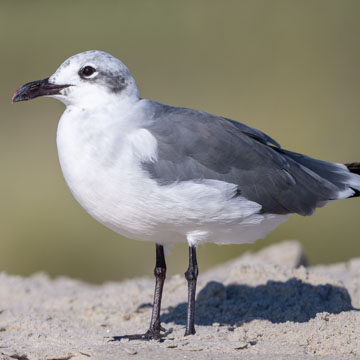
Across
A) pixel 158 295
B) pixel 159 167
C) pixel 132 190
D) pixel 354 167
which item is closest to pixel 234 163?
pixel 159 167

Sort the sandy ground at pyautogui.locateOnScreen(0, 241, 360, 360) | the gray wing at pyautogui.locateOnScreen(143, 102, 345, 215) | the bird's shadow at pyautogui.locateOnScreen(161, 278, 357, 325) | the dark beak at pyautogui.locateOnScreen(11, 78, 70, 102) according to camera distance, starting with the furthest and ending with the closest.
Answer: the bird's shadow at pyautogui.locateOnScreen(161, 278, 357, 325), the dark beak at pyautogui.locateOnScreen(11, 78, 70, 102), the gray wing at pyautogui.locateOnScreen(143, 102, 345, 215), the sandy ground at pyautogui.locateOnScreen(0, 241, 360, 360)

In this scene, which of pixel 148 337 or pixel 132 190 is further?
pixel 148 337

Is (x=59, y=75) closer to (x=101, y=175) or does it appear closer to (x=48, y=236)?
(x=101, y=175)

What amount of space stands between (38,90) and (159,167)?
0.89 metres

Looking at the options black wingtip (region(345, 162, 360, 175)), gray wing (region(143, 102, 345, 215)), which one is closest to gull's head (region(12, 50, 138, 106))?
gray wing (region(143, 102, 345, 215))

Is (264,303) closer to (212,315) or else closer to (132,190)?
(212,315)

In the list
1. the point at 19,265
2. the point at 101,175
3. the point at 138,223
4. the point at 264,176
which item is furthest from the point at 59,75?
the point at 19,265

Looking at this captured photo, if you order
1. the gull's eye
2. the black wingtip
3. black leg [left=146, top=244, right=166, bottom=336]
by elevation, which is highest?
the gull's eye

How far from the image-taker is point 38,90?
16.4ft

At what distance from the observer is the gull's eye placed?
16.2 ft

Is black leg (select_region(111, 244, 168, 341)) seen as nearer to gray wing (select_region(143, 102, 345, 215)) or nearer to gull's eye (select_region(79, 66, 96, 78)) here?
gray wing (select_region(143, 102, 345, 215))

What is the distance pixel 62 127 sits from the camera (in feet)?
16.2

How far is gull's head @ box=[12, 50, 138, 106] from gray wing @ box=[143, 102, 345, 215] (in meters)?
0.31

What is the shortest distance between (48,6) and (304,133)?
247 inches
